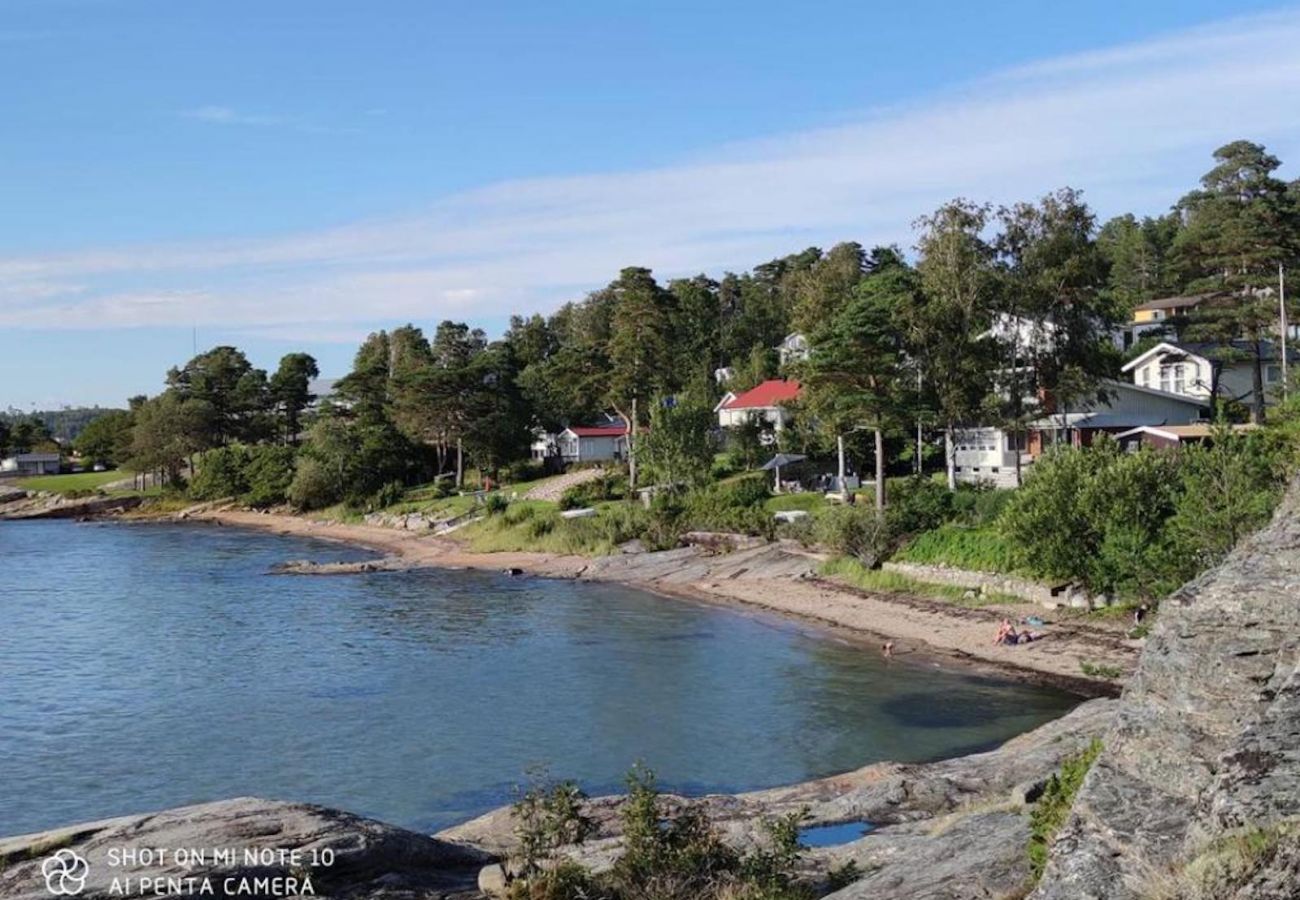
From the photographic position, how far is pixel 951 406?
169 ft

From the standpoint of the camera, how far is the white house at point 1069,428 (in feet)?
189

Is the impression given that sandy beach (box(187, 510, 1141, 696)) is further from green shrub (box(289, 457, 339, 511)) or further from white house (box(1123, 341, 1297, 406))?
white house (box(1123, 341, 1297, 406))

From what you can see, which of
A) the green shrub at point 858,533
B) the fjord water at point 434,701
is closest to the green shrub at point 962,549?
the green shrub at point 858,533

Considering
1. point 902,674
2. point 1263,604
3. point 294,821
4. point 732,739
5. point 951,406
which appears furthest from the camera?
point 951,406

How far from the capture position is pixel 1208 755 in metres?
9.38

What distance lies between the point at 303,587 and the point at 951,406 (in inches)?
1351

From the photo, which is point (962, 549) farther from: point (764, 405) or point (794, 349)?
point (764, 405)

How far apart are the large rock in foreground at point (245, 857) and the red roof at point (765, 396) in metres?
61.6

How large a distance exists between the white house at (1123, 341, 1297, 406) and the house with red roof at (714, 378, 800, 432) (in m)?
21.6

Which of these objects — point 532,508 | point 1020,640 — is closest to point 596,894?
point 1020,640

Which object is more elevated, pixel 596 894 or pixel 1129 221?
pixel 1129 221

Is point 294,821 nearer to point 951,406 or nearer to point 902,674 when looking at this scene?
point 902,674

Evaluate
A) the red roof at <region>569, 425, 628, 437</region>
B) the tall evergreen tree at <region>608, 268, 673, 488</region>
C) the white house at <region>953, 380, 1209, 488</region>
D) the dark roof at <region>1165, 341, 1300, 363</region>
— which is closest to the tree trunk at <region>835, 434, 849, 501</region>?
the white house at <region>953, 380, 1209, 488</region>

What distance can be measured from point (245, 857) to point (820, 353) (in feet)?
134
